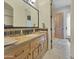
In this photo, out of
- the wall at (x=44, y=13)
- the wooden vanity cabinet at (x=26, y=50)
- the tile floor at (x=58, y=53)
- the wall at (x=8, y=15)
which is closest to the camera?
the wooden vanity cabinet at (x=26, y=50)

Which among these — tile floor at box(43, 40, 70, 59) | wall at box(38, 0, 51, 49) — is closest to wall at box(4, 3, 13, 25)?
tile floor at box(43, 40, 70, 59)

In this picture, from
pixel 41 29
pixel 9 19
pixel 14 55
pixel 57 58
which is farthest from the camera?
pixel 41 29

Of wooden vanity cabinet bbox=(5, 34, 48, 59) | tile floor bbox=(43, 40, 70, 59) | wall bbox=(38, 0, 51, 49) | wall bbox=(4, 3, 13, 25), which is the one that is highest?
wall bbox=(38, 0, 51, 49)

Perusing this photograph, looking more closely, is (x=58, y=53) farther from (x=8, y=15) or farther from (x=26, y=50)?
(x=26, y=50)

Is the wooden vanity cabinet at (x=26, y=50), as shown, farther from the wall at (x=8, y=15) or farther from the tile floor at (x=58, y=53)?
the tile floor at (x=58, y=53)

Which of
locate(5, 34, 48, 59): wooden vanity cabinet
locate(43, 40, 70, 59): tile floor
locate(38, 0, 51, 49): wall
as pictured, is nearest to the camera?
locate(5, 34, 48, 59): wooden vanity cabinet

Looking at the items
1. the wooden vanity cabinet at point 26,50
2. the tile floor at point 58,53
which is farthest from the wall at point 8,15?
the tile floor at point 58,53

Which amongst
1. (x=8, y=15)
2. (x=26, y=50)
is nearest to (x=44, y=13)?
(x=8, y=15)

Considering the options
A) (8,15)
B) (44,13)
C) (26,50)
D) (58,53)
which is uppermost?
(44,13)

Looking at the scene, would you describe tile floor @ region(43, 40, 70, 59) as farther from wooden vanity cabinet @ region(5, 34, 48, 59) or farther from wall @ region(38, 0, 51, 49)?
wooden vanity cabinet @ region(5, 34, 48, 59)
